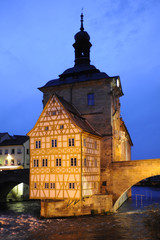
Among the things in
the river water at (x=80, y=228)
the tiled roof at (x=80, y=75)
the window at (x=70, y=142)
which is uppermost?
the tiled roof at (x=80, y=75)

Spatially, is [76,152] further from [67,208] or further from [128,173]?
[128,173]

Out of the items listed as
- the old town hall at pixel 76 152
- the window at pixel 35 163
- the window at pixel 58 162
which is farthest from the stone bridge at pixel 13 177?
the window at pixel 58 162

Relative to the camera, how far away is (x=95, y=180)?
122ft

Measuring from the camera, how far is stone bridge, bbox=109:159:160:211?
35625 millimetres

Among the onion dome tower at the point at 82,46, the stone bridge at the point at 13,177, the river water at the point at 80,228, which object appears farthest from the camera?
the onion dome tower at the point at 82,46

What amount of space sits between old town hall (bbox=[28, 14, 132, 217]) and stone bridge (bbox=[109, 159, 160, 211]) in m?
0.92

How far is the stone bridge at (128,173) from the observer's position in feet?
117

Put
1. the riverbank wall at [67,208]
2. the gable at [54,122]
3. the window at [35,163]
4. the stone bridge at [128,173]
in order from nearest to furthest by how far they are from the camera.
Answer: the riverbank wall at [67,208] → the gable at [54,122] → the stone bridge at [128,173] → the window at [35,163]

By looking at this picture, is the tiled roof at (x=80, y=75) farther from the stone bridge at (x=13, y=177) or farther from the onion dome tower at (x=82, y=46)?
the stone bridge at (x=13, y=177)

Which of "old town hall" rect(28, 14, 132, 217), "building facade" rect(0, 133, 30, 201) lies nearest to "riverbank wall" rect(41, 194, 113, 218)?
"old town hall" rect(28, 14, 132, 217)

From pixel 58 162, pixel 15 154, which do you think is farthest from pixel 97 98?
pixel 15 154

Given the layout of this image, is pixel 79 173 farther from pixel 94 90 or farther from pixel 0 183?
pixel 0 183

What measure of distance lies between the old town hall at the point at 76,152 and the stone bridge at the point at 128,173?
920 millimetres

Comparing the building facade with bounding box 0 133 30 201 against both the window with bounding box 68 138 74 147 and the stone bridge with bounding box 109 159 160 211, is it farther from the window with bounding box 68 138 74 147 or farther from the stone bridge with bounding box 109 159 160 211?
the window with bounding box 68 138 74 147
